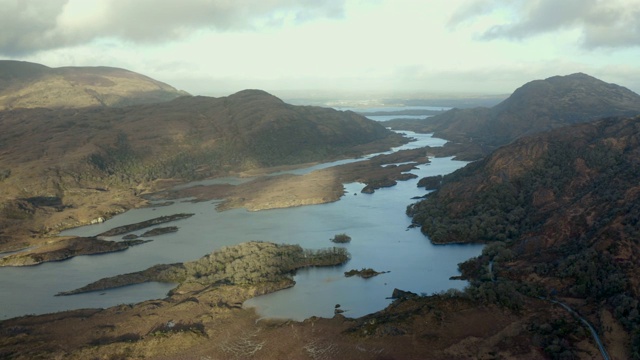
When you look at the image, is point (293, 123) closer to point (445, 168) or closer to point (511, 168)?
point (445, 168)

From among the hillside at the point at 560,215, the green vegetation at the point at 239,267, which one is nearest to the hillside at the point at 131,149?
the green vegetation at the point at 239,267

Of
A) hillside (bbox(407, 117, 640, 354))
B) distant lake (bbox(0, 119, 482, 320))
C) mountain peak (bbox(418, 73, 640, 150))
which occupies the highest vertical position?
mountain peak (bbox(418, 73, 640, 150))

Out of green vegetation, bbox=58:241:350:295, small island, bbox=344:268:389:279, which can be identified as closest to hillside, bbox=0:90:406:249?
green vegetation, bbox=58:241:350:295

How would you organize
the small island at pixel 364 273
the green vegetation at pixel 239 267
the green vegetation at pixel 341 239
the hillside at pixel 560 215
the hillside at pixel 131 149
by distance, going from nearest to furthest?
1. the hillside at pixel 560 215
2. the green vegetation at pixel 239 267
3. the small island at pixel 364 273
4. the green vegetation at pixel 341 239
5. the hillside at pixel 131 149

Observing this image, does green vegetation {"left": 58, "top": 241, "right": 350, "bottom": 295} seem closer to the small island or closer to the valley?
the valley

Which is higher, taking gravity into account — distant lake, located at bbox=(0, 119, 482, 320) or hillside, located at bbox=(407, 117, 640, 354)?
hillside, located at bbox=(407, 117, 640, 354)

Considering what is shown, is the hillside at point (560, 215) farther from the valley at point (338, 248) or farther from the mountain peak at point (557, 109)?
the mountain peak at point (557, 109)

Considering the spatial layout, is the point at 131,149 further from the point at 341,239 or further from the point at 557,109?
the point at 557,109
